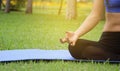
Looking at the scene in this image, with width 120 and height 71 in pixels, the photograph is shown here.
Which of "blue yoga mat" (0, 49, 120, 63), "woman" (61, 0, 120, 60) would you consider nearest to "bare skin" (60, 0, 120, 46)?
"woman" (61, 0, 120, 60)

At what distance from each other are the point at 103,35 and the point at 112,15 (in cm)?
32

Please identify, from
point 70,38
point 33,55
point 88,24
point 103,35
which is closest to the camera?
point 70,38

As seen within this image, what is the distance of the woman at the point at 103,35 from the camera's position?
18.4 feet

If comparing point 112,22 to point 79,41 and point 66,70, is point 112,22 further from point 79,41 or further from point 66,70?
point 66,70

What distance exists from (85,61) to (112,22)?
642 mm

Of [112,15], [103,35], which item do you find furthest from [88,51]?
[112,15]

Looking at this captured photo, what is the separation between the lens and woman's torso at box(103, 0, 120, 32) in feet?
18.3

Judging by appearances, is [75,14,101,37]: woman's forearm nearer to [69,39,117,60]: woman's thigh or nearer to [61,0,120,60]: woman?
[61,0,120,60]: woman

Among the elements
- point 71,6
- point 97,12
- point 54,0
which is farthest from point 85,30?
point 54,0

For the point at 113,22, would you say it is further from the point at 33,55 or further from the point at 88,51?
the point at 33,55

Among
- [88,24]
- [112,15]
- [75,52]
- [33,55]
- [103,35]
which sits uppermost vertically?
[112,15]

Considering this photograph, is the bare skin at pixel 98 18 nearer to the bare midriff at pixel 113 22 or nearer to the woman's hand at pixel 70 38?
the bare midriff at pixel 113 22

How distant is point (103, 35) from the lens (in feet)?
19.1

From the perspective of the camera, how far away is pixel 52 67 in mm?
5430
